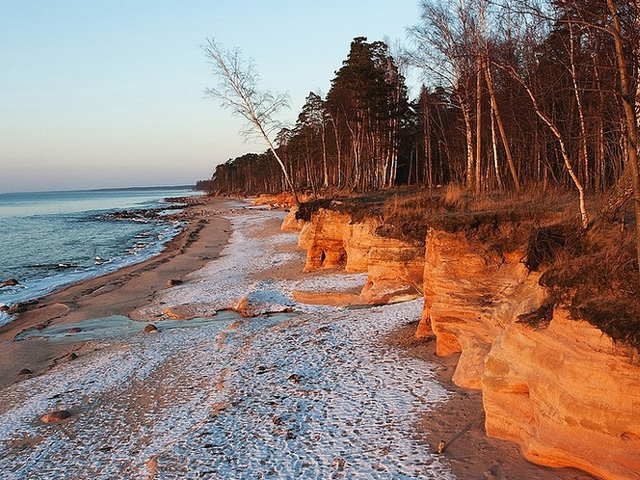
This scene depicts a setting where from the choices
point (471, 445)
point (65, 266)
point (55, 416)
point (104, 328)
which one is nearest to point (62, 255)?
point (65, 266)

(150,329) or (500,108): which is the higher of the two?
(500,108)

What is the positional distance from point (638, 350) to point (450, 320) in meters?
4.67

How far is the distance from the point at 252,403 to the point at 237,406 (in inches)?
10.2

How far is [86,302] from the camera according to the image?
2033 cm

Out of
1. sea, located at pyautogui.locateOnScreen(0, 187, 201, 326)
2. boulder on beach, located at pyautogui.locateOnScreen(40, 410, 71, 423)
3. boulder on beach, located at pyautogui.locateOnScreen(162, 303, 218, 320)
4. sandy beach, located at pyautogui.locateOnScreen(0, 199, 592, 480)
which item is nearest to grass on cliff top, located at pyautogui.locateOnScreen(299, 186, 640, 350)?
sandy beach, located at pyautogui.locateOnScreen(0, 199, 592, 480)

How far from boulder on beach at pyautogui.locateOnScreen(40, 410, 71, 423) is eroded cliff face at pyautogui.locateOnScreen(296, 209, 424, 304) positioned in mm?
9129

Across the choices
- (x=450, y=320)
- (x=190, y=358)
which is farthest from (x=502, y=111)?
(x=190, y=358)

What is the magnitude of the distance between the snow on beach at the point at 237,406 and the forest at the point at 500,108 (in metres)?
4.65

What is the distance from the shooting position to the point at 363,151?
4647 cm

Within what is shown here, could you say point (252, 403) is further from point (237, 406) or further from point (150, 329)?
point (150, 329)

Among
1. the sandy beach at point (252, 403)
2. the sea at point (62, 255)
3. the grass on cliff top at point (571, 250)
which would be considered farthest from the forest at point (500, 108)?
the sea at point (62, 255)

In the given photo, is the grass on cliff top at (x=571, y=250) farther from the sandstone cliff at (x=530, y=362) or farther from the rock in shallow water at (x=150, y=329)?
the rock in shallow water at (x=150, y=329)

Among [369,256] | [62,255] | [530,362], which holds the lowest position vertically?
[62,255]

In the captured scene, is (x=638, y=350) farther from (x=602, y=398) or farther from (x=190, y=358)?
(x=190, y=358)
